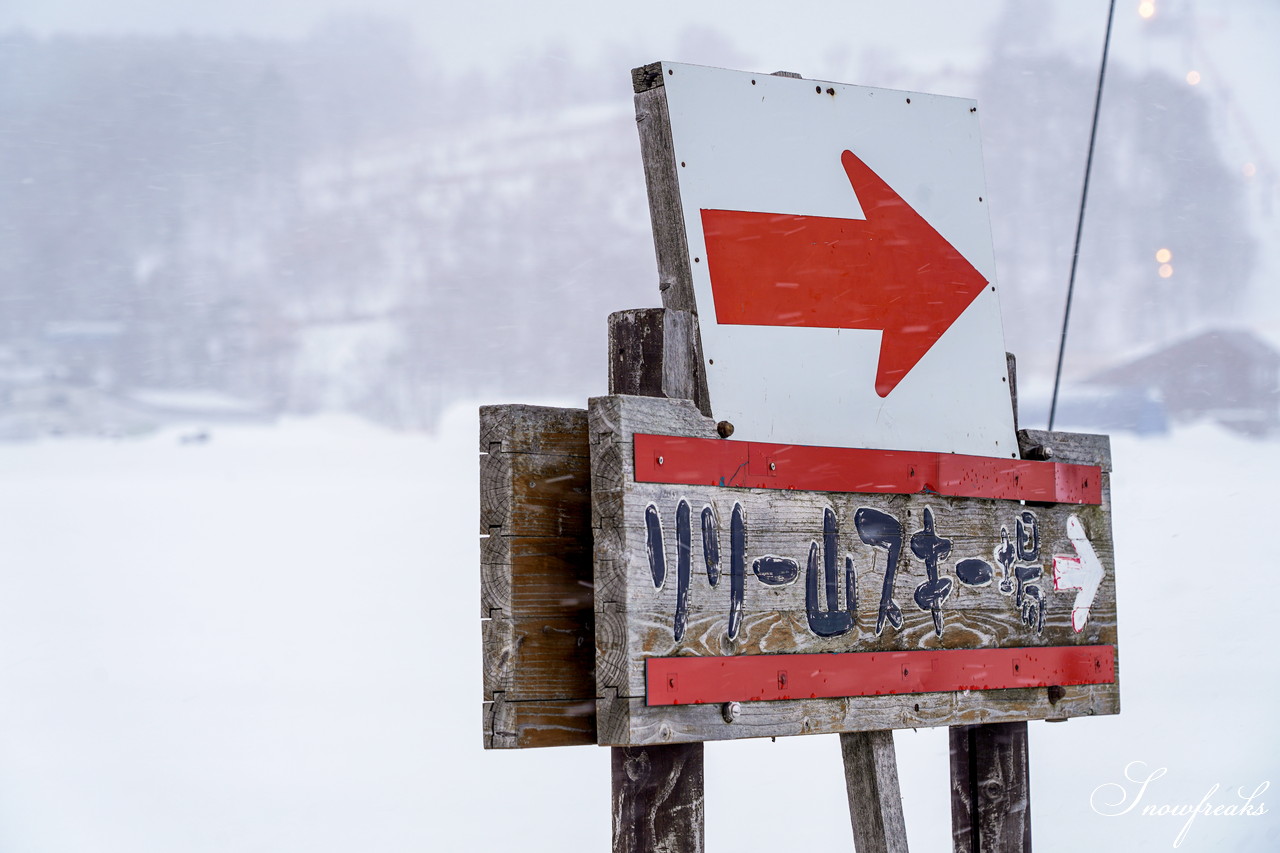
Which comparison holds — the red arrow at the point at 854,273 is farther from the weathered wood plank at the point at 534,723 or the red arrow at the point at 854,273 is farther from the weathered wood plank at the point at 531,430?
the weathered wood plank at the point at 534,723

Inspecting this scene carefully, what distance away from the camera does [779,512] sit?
2.23 metres

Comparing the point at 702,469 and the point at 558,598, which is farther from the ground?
the point at 702,469

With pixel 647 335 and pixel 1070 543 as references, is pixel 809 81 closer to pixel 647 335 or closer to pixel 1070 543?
pixel 647 335

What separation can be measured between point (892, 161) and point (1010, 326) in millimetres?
3764

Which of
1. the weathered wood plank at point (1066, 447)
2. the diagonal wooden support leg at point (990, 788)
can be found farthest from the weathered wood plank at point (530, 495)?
the diagonal wooden support leg at point (990, 788)

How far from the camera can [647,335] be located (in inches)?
86.8

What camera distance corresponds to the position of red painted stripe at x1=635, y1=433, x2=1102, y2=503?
2123 mm

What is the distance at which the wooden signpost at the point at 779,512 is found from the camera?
2109 millimetres

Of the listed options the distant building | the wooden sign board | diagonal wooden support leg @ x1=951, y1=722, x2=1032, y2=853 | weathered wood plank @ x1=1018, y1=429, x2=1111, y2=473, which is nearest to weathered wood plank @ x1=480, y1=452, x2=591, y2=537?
the wooden sign board

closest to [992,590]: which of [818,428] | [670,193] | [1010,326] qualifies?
[818,428]

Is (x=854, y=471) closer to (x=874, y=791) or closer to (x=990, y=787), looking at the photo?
(x=874, y=791)

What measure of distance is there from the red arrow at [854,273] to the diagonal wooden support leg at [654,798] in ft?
2.11

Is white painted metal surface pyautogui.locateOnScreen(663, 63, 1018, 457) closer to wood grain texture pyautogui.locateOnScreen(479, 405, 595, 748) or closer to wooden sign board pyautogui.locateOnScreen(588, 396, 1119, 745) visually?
wooden sign board pyautogui.locateOnScreen(588, 396, 1119, 745)

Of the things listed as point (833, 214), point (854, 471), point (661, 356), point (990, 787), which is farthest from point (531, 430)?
point (990, 787)
